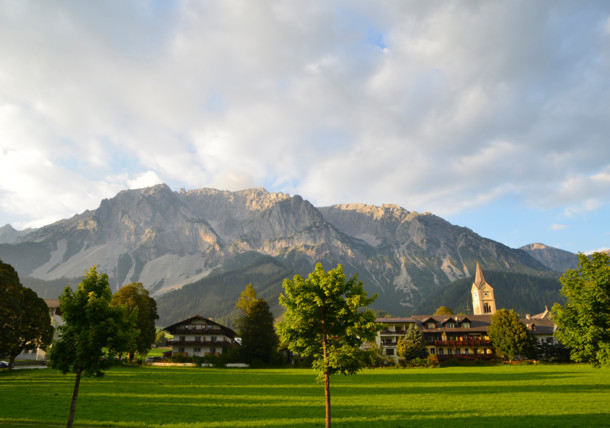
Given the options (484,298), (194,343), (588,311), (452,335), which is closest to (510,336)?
(452,335)

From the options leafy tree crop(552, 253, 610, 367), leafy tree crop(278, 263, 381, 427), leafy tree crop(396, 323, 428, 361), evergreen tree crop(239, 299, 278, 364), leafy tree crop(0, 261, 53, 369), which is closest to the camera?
leafy tree crop(278, 263, 381, 427)

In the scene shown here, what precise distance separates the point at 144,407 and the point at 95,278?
1335 cm

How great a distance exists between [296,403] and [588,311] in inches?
1058

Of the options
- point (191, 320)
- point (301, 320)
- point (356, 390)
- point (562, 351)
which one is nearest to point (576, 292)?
point (356, 390)

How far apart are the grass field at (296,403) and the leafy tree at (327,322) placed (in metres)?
6.69

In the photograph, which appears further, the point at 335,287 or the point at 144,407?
the point at 144,407

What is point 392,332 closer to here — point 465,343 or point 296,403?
point 465,343

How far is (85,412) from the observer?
2841cm

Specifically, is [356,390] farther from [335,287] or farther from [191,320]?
[191,320]

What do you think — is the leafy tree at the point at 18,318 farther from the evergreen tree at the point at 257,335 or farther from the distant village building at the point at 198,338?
the distant village building at the point at 198,338

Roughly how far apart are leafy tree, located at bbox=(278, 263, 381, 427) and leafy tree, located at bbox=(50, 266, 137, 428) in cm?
→ 1016

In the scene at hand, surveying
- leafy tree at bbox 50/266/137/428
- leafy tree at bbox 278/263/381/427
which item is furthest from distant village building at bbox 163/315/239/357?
leafy tree at bbox 278/263/381/427

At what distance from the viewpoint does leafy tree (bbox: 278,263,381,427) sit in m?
22.0

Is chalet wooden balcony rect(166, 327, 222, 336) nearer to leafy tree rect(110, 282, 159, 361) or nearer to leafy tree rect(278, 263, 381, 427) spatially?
leafy tree rect(110, 282, 159, 361)
